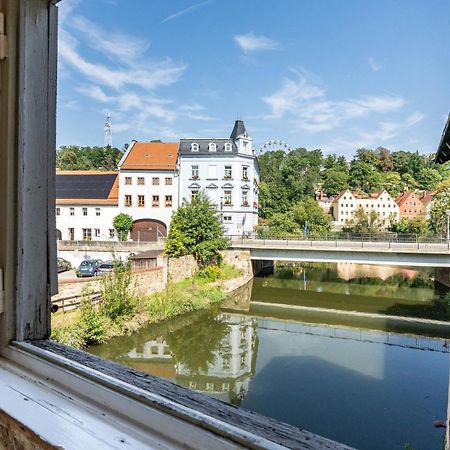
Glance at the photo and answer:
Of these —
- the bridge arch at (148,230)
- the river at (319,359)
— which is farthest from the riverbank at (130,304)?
the bridge arch at (148,230)

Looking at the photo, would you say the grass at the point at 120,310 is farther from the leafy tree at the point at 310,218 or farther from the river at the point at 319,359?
the leafy tree at the point at 310,218

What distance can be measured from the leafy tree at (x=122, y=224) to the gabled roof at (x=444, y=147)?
50.7ft

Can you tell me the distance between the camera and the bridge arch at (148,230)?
17.3 metres

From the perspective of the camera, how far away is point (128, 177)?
17.4m

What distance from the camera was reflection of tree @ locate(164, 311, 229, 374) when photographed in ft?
21.6

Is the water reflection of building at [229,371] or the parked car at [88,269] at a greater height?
the parked car at [88,269]

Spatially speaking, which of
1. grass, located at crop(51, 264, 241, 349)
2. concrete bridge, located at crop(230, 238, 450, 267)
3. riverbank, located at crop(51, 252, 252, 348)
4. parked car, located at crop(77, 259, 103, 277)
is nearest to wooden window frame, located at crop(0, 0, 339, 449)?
riverbank, located at crop(51, 252, 252, 348)

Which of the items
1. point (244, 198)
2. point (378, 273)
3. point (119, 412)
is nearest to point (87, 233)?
point (244, 198)

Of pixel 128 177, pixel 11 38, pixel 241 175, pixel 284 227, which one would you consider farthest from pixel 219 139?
pixel 11 38

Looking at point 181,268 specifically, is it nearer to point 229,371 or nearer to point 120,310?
point 120,310

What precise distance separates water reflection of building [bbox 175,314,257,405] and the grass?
1536mm

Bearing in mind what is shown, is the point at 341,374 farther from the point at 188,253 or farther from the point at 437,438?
the point at 188,253

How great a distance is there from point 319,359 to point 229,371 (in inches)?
57.5

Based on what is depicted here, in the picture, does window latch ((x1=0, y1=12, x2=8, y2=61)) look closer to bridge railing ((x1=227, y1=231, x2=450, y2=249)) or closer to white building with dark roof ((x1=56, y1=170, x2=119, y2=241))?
bridge railing ((x1=227, y1=231, x2=450, y2=249))
